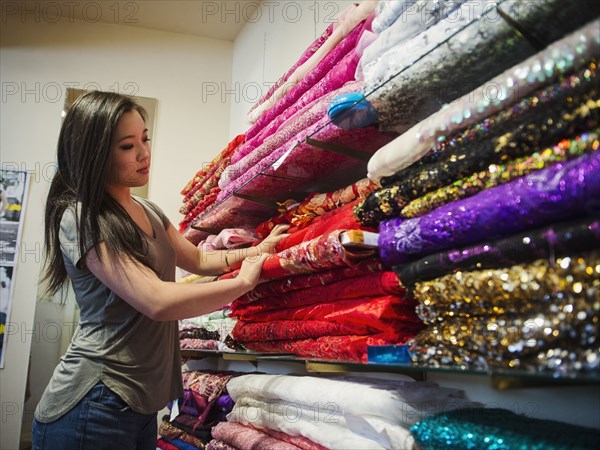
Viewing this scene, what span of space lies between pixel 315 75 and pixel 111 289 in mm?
895

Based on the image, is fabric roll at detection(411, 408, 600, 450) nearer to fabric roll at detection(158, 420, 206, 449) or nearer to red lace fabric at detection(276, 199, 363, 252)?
red lace fabric at detection(276, 199, 363, 252)

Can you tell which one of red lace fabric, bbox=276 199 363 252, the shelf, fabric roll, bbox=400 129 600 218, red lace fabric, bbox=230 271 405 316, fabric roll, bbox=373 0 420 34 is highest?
fabric roll, bbox=373 0 420 34

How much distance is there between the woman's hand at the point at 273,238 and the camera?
5.02 feet

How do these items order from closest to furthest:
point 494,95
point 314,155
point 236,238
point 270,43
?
point 494,95 < point 314,155 < point 236,238 < point 270,43

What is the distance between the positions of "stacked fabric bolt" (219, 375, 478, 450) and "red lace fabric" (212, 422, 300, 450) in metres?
0.02

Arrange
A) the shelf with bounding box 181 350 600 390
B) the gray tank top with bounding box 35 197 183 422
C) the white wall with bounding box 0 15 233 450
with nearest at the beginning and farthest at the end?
the shelf with bounding box 181 350 600 390, the gray tank top with bounding box 35 197 183 422, the white wall with bounding box 0 15 233 450

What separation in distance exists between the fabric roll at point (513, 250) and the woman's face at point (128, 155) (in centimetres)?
81

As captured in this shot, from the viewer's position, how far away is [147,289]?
1.17 meters

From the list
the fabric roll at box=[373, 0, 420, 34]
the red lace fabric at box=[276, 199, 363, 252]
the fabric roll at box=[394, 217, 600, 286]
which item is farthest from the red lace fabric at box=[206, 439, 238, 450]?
the fabric roll at box=[373, 0, 420, 34]

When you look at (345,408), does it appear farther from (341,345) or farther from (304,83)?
(304,83)

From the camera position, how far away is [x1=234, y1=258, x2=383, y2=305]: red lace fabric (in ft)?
3.69

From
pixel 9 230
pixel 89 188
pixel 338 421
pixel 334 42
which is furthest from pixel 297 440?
pixel 9 230

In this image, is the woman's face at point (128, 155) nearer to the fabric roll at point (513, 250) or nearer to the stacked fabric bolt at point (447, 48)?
the stacked fabric bolt at point (447, 48)

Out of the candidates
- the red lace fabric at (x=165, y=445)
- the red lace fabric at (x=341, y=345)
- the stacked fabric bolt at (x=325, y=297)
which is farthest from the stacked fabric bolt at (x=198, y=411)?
the red lace fabric at (x=341, y=345)
